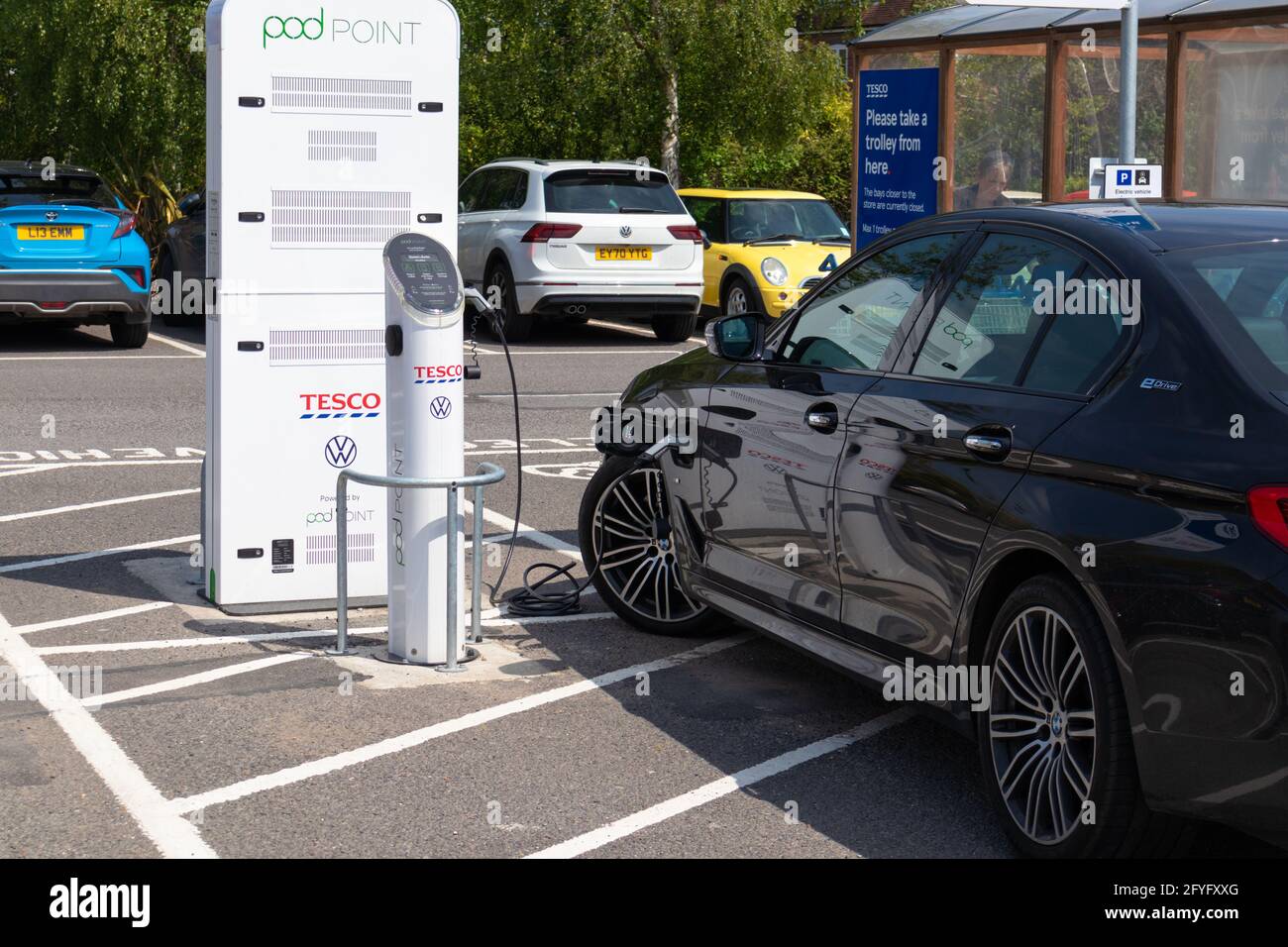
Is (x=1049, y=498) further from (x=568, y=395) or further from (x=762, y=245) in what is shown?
(x=762, y=245)

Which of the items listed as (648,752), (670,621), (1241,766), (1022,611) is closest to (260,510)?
(670,621)

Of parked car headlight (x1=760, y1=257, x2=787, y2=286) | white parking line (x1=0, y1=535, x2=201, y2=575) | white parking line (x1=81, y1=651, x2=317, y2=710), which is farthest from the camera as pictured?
parked car headlight (x1=760, y1=257, x2=787, y2=286)

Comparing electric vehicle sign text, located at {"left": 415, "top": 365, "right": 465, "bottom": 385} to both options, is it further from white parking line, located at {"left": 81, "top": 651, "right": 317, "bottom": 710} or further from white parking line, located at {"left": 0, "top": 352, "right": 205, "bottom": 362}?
white parking line, located at {"left": 0, "top": 352, "right": 205, "bottom": 362}

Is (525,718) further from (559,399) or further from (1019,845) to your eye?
(559,399)

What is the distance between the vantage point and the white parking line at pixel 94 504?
30.7ft

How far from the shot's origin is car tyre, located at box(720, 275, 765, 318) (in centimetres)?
1964

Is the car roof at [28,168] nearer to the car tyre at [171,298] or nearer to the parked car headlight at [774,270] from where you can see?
the car tyre at [171,298]

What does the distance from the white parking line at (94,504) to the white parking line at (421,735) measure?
13.6 ft

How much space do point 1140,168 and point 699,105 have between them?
682 inches

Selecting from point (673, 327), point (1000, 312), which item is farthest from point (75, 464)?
point (673, 327)

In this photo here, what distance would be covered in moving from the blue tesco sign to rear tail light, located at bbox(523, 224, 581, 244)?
558 cm

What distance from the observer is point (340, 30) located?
23.5 ft

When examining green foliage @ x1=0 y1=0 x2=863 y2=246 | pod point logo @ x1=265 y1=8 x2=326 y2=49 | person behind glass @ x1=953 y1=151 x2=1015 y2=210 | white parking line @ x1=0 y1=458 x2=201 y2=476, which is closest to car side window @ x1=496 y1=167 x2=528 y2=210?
green foliage @ x1=0 y1=0 x2=863 y2=246

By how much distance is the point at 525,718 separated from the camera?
19.5 feet
